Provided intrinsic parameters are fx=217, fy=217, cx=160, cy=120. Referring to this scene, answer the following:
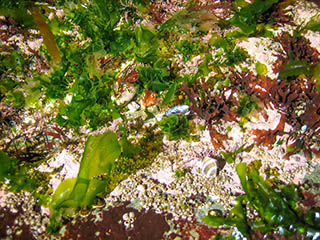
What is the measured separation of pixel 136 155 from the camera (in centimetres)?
266

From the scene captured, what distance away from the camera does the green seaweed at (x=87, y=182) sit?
88.1 inches

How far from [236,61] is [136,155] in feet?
6.40

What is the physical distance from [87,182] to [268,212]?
6.02 feet

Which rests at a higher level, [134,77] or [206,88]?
[134,77]

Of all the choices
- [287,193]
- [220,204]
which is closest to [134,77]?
[220,204]

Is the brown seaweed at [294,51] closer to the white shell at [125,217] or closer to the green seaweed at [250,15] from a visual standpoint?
the green seaweed at [250,15]

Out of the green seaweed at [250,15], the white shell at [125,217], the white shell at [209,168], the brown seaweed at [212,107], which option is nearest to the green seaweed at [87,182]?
the white shell at [125,217]

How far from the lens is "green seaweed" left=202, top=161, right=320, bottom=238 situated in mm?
2039

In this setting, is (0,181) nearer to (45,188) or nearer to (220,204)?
(45,188)

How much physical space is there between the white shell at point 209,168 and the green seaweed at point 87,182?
3.20ft

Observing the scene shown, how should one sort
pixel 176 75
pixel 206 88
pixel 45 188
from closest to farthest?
pixel 45 188 < pixel 206 88 < pixel 176 75

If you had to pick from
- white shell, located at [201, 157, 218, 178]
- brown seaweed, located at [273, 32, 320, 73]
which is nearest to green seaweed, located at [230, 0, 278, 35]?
brown seaweed, located at [273, 32, 320, 73]

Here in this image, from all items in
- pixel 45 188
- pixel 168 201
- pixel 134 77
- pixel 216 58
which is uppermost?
pixel 216 58

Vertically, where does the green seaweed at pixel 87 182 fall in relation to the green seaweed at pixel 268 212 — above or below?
above
